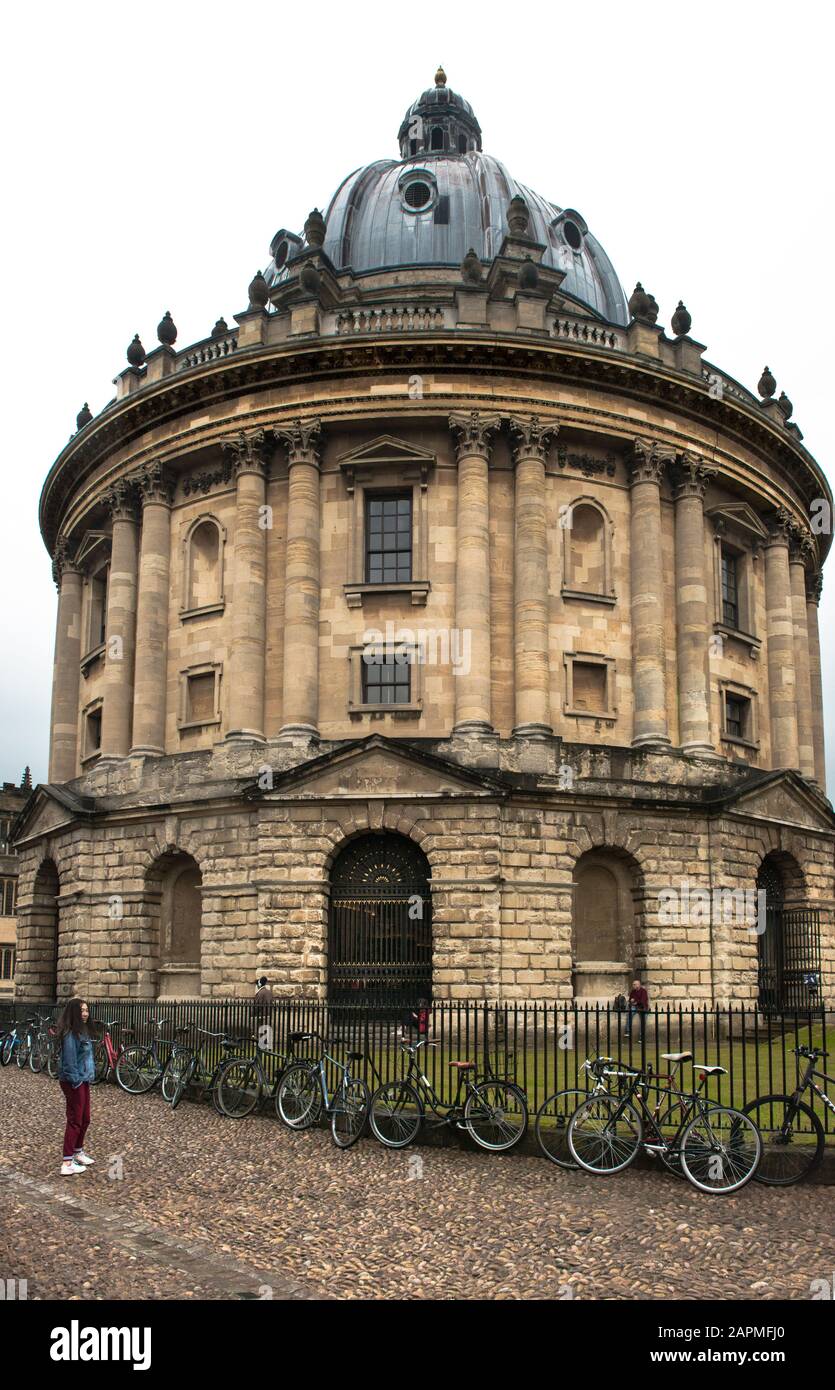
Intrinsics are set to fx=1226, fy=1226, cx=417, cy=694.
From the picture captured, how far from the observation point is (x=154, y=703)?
33094mm

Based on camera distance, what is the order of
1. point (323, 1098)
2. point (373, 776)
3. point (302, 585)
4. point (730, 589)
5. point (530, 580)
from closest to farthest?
1. point (323, 1098)
2. point (373, 776)
3. point (530, 580)
4. point (302, 585)
5. point (730, 589)

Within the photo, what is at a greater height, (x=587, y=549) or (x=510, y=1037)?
(x=587, y=549)

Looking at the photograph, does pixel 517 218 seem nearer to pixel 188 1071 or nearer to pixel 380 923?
pixel 380 923

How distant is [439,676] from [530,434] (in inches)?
264

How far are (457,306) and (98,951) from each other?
19.2 meters

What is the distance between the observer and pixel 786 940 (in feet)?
109

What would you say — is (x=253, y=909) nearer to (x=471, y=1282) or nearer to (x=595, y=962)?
(x=595, y=962)

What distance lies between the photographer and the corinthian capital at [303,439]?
104 ft

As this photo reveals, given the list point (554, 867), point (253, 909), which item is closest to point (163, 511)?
point (253, 909)

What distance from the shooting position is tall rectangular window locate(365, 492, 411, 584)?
3191 centimetres

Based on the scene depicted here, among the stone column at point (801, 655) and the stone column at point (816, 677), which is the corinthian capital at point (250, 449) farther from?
the stone column at point (816, 677)

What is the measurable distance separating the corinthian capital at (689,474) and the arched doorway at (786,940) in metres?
10.1

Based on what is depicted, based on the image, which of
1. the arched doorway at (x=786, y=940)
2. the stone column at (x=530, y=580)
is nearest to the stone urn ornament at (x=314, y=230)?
the stone column at (x=530, y=580)

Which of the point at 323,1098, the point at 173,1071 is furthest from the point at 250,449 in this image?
the point at 323,1098
